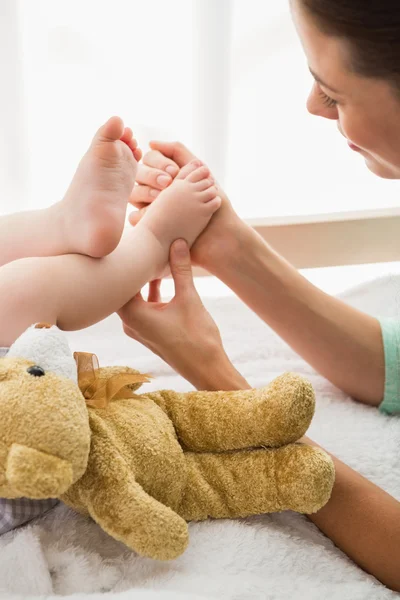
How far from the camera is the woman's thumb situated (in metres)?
1.05

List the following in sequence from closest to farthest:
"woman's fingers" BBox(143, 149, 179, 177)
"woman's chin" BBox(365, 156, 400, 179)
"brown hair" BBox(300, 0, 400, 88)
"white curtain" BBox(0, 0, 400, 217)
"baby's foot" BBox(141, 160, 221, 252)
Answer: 1. "brown hair" BBox(300, 0, 400, 88)
2. "woman's chin" BBox(365, 156, 400, 179)
3. "baby's foot" BBox(141, 160, 221, 252)
4. "woman's fingers" BBox(143, 149, 179, 177)
5. "white curtain" BBox(0, 0, 400, 217)

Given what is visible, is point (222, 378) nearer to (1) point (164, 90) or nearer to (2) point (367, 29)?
(2) point (367, 29)

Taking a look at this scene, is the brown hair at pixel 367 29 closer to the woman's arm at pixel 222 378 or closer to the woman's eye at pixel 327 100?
the woman's eye at pixel 327 100

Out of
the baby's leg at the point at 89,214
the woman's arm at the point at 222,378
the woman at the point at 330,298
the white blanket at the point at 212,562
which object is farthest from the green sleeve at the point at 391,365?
the baby's leg at the point at 89,214

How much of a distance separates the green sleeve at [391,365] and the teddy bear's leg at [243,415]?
373mm

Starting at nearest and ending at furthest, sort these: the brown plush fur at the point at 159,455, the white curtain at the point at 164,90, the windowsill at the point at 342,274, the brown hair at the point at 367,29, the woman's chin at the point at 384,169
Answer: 1. the brown plush fur at the point at 159,455
2. the brown hair at the point at 367,29
3. the woman's chin at the point at 384,169
4. the white curtain at the point at 164,90
5. the windowsill at the point at 342,274

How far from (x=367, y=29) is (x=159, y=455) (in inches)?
18.1

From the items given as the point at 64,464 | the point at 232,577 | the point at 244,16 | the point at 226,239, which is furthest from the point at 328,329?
the point at 244,16

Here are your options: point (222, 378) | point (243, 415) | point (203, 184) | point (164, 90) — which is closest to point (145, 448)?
point (243, 415)

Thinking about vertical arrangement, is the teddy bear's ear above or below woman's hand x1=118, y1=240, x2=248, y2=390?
above

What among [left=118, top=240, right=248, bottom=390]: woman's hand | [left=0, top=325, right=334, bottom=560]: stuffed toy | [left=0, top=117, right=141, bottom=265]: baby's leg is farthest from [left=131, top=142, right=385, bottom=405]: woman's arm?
[left=0, top=325, right=334, bottom=560]: stuffed toy

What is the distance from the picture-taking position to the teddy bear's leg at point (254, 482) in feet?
2.35

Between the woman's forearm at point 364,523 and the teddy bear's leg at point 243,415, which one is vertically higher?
the teddy bear's leg at point 243,415

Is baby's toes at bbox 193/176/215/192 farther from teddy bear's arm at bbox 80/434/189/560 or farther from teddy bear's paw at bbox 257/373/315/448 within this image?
teddy bear's arm at bbox 80/434/189/560
